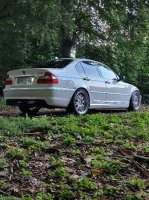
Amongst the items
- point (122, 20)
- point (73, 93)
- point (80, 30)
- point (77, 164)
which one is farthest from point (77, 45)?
point (77, 164)

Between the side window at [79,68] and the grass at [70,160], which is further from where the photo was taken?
the side window at [79,68]

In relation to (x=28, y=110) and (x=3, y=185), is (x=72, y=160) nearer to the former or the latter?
(x=3, y=185)

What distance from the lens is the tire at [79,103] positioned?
1062cm

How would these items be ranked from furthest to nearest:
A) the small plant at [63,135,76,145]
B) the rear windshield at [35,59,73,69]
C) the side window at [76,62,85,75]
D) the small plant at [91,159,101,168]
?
the side window at [76,62,85,75], the rear windshield at [35,59,73,69], the small plant at [63,135,76,145], the small plant at [91,159,101,168]

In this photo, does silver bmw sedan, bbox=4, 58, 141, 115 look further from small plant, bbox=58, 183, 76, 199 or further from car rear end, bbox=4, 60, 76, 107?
small plant, bbox=58, 183, 76, 199

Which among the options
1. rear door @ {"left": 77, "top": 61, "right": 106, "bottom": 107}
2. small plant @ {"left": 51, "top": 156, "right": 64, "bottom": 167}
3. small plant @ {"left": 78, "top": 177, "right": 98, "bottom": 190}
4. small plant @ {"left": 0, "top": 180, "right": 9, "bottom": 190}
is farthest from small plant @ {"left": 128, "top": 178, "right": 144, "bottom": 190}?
rear door @ {"left": 77, "top": 61, "right": 106, "bottom": 107}

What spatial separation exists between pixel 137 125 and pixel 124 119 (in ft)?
2.77

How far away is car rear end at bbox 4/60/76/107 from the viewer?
10.1 m

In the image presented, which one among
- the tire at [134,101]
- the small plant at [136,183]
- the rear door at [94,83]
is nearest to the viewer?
the small plant at [136,183]

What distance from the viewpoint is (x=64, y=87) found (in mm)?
10336

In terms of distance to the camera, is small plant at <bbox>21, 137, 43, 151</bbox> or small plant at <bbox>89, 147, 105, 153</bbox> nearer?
small plant at <bbox>21, 137, 43, 151</bbox>

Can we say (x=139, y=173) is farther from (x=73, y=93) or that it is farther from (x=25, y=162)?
(x=73, y=93)

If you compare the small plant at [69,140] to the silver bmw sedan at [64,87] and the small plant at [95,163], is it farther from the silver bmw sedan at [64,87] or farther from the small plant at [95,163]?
the silver bmw sedan at [64,87]

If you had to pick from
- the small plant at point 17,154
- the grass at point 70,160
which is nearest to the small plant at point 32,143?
the grass at point 70,160
